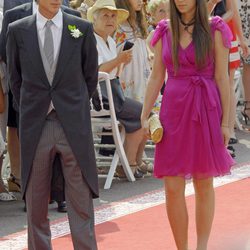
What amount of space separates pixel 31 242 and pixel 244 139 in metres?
6.58

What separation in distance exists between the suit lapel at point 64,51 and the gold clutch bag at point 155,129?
0.83m

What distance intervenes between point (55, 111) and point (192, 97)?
1.04m

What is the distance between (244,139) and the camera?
12312 millimetres

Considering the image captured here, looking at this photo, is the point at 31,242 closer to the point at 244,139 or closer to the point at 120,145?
the point at 120,145

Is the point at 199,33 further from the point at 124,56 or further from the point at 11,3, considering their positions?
the point at 124,56

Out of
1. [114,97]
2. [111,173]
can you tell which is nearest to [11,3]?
[114,97]

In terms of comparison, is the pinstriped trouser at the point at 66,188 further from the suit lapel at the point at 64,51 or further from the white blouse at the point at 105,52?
the white blouse at the point at 105,52

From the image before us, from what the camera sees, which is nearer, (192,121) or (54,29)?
(54,29)

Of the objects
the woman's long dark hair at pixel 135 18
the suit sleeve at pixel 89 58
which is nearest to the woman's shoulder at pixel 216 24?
the suit sleeve at pixel 89 58

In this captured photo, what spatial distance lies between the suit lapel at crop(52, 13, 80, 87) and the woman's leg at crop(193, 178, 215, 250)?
134cm

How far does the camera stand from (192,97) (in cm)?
650

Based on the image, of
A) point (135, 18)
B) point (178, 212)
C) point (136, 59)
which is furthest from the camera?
point (136, 59)

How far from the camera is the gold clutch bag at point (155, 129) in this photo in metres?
6.41

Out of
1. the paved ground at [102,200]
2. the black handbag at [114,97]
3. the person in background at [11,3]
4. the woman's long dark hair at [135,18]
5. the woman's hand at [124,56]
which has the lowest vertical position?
the paved ground at [102,200]
